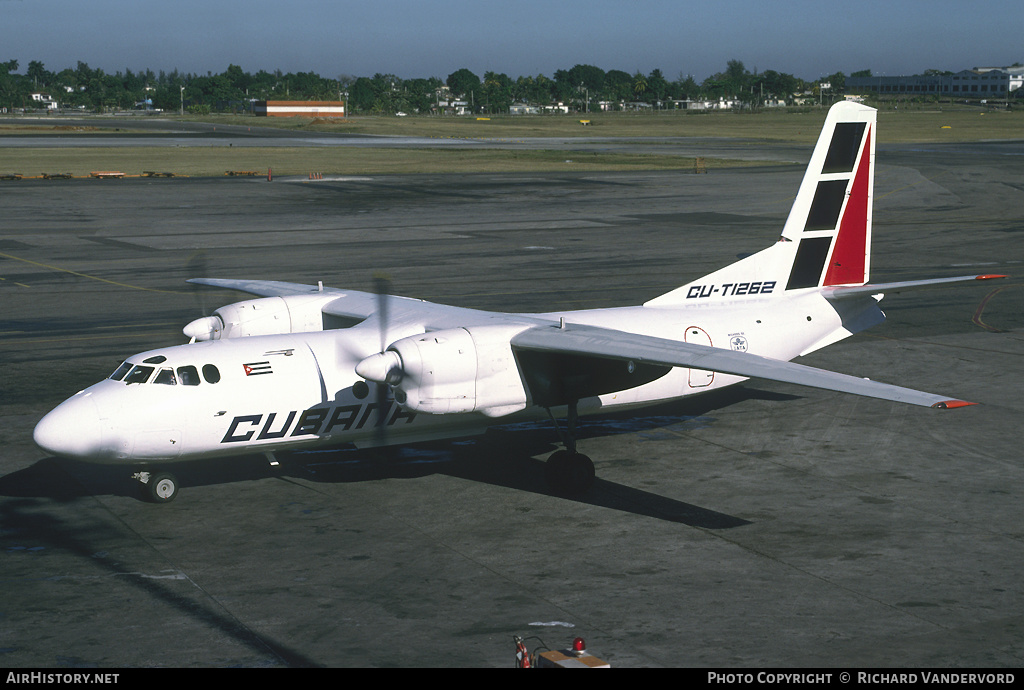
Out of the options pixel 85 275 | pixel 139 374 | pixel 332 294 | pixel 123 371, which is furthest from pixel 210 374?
pixel 85 275

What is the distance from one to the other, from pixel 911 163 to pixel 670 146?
38220 mm

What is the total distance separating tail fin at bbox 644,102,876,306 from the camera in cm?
2403

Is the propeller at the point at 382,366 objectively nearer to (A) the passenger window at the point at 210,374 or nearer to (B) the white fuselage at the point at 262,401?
(B) the white fuselage at the point at 262,401

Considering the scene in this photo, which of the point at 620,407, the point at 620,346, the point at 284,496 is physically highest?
the point at 620,346

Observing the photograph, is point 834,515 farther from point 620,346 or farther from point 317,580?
point 317,580

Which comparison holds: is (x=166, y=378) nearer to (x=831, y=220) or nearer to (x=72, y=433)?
(x=72, y=433)

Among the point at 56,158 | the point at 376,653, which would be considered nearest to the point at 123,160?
the point at 56,158

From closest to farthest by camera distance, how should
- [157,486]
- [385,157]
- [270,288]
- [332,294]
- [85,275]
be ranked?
[157,486]
[332,294]
[270,288]
[85,275]
[385,157]

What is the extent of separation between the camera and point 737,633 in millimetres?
Result: 13367

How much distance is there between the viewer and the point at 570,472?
19.2 metres

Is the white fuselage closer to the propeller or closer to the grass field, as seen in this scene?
the propeller

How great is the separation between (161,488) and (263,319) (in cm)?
479

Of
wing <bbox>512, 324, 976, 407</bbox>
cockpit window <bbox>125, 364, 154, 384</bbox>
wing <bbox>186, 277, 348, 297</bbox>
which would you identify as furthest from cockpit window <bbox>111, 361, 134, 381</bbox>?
wing <bbox>512, 324, 976, 407</bbox>
